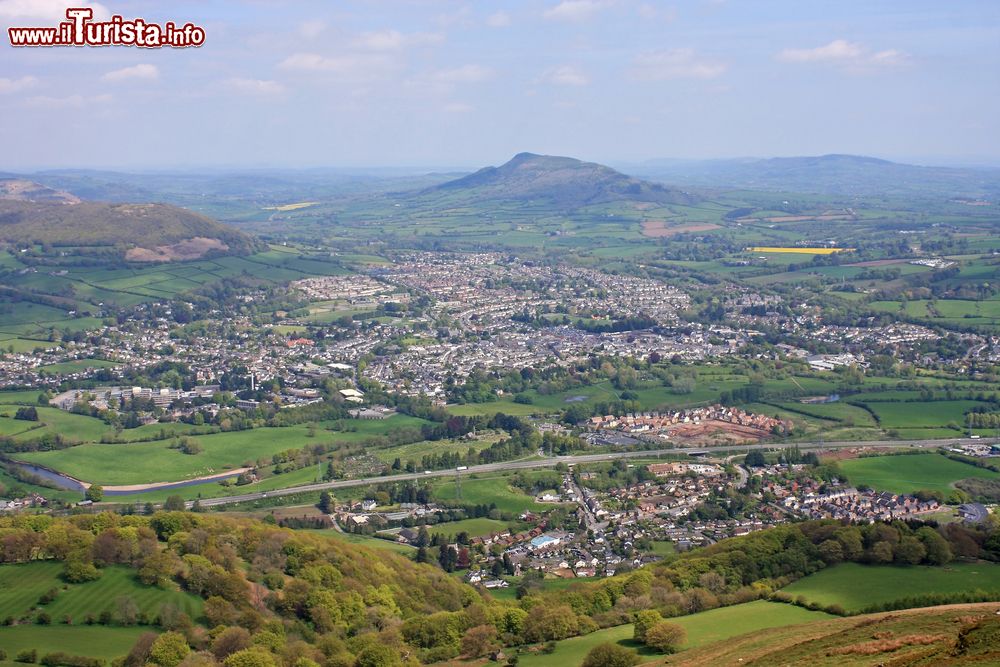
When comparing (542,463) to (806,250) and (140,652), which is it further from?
(806,250)

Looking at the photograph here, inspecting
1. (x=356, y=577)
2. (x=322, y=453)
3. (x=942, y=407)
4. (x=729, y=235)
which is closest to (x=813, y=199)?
(x=729, y=235)

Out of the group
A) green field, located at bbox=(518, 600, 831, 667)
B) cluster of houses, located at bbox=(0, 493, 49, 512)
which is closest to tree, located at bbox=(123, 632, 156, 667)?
green field, located at bbox=(518, 600, 831, 667)

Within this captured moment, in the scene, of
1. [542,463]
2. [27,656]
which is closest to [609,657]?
[27,656]

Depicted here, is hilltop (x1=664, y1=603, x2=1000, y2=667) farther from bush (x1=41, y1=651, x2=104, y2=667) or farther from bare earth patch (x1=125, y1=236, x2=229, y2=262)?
bare earth patch (x1=125, y1=236, x2=229, y2=262)

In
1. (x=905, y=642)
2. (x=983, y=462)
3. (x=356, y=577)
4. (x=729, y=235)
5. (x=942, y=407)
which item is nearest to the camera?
(x=905, y=642)

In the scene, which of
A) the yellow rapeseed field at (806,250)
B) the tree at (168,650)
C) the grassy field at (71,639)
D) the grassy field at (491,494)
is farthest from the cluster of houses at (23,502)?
the yellow rapeseed field at (806,250)

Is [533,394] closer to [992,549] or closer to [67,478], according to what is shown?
[67,478]
